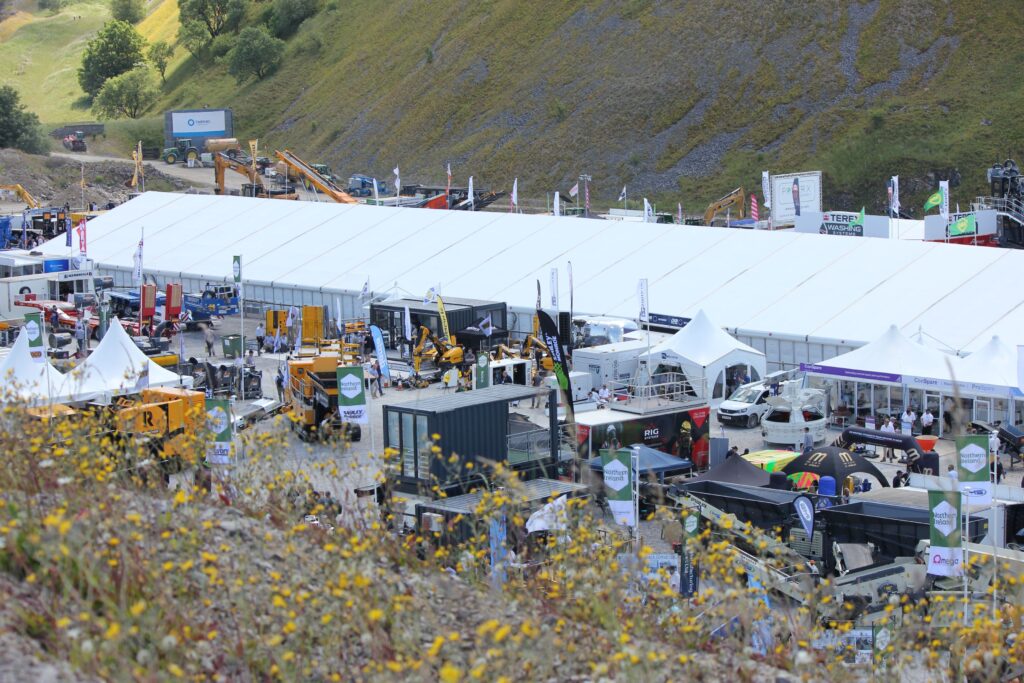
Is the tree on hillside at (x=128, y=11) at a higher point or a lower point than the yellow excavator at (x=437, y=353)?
higher

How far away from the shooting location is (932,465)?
74.0ft

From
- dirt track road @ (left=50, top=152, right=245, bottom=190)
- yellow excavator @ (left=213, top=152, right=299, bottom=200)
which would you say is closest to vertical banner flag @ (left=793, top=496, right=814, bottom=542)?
yellow excavator @ (left=213, top=152, right=299, bottom=200)

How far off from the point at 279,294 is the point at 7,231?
22867 mm

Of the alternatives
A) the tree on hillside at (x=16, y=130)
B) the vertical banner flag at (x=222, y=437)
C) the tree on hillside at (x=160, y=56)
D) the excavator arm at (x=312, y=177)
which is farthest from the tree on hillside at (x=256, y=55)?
the vertical banner flag at (x=222, y=437)

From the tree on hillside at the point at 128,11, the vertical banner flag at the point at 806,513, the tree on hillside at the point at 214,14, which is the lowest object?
the vertical banner flag at the point at 806,513

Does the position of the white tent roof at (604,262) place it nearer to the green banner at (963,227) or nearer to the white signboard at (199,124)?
the green banner at (963,227)

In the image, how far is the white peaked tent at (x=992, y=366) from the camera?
25297 mm

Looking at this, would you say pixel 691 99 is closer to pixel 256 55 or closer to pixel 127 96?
pixel 256 55

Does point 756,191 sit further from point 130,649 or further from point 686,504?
point 130,649

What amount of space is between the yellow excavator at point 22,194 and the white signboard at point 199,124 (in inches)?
594

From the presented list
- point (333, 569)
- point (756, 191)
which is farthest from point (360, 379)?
point (756, 191)

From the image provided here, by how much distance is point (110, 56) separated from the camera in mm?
129375

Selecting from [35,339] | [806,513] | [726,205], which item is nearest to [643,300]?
[35,339]

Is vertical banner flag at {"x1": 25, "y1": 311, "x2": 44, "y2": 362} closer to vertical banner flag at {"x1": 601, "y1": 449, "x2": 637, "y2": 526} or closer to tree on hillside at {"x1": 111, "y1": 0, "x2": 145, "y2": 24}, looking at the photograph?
vertical banner flag at {"x1": 601, "y1": 449, "x2": 637, "y2": 526}
